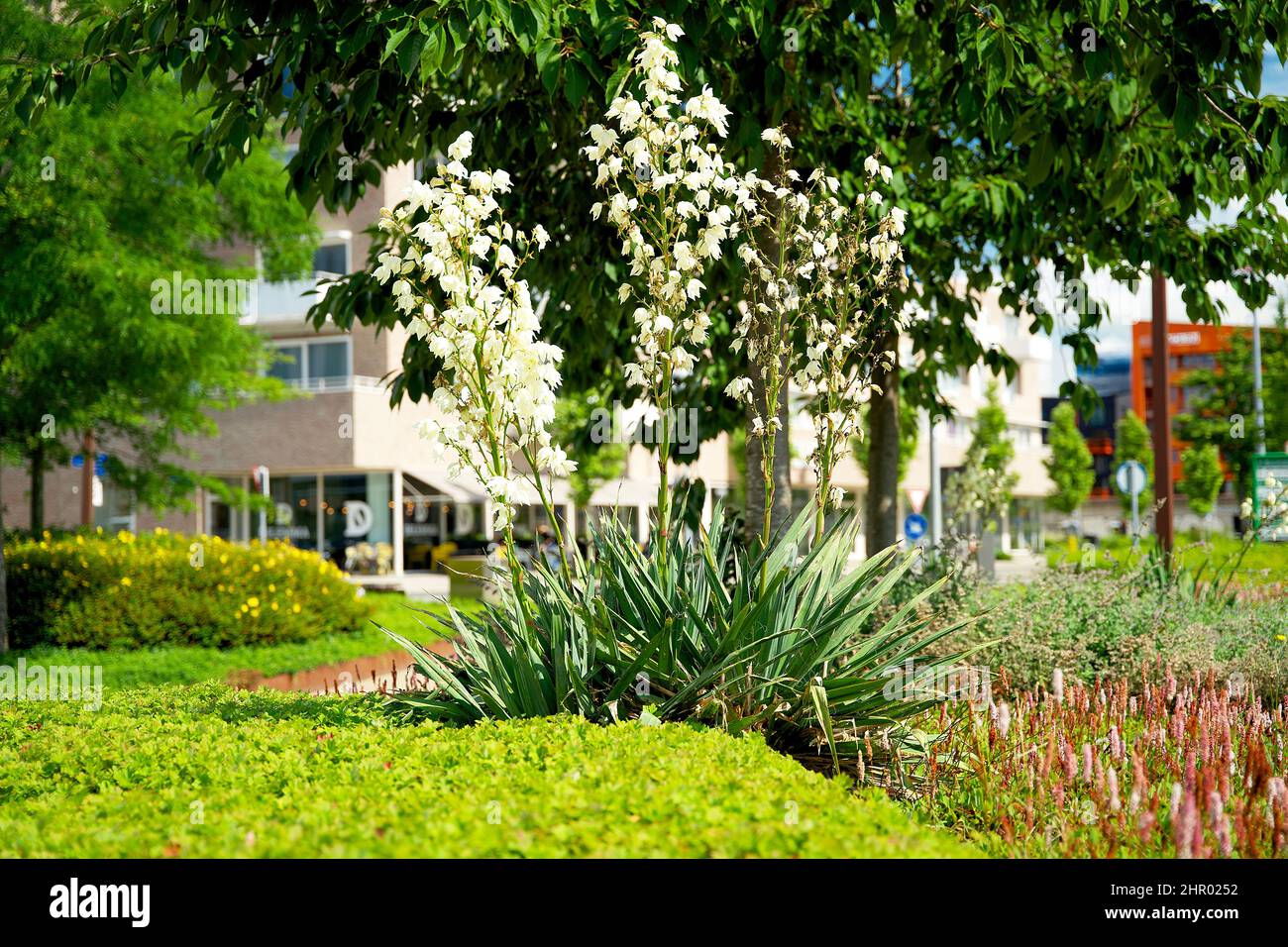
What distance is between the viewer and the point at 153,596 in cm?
1146

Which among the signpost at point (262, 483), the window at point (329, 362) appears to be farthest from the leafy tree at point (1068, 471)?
the signpost at point (262, 483)

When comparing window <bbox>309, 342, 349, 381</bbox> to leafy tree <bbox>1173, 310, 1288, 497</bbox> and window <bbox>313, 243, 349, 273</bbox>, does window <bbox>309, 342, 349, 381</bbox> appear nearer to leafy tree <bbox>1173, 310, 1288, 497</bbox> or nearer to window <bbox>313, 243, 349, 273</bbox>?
window <bbox>313, 243, 349, 273</bbox>

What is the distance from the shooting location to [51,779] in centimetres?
401

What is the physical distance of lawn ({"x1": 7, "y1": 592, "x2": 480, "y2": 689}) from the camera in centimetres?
1002

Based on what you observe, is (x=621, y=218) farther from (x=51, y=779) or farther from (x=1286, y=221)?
(x=1286, y=221)

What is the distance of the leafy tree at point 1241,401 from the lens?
24828mm

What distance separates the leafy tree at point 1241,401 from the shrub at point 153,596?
19980mm

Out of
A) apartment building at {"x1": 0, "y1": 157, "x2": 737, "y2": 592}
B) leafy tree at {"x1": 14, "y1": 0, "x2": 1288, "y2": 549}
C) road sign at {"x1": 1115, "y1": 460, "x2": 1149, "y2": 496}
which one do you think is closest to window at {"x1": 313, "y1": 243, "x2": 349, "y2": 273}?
apartment building at {"x1": 0, "y1": 157, "x2": 737, "y2": 592}

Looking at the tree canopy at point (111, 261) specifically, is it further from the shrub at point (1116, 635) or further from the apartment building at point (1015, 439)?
the apartment building at point (1015, 439)

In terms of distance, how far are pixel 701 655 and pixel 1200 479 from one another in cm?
5588

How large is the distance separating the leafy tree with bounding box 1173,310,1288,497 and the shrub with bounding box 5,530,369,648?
20.0 m

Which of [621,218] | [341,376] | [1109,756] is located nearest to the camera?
[1109,756]
